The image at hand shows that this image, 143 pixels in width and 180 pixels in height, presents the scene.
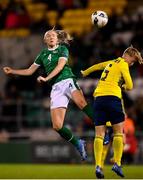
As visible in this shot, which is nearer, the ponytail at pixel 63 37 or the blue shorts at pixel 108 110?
the blue shorts at pixel 108 110

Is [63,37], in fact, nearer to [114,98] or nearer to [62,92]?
[62,92]

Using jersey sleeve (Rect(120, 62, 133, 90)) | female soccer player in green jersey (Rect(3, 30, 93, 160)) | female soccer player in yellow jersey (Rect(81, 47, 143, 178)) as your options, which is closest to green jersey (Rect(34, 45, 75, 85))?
female soccer player in green jersey (Rect(3, 30, 93, 160))

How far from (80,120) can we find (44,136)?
1017 millimetres

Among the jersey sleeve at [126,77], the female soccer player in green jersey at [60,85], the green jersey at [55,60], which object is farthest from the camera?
the green jersey at [55,60]

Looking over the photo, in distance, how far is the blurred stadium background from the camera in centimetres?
2016

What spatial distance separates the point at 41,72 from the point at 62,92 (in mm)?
7602

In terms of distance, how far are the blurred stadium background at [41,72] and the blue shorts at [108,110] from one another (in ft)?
20.9

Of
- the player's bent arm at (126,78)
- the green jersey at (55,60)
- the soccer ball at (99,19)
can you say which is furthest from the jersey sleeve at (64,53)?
the player's bent arm at (126,78)

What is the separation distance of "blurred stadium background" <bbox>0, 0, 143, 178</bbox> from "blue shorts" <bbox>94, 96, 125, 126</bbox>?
637cm

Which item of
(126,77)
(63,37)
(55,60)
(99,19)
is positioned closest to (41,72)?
(63,37)

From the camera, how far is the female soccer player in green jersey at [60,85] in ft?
43.8

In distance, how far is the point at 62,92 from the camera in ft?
44.0

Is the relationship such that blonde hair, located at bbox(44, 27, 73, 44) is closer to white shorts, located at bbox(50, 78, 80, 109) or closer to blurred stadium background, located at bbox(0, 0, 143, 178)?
white shorts, located at bbox(50, 78, 80, 109)

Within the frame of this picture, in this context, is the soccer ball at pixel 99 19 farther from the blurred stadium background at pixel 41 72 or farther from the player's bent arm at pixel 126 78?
the blurred stadium background at pixel 41 72
